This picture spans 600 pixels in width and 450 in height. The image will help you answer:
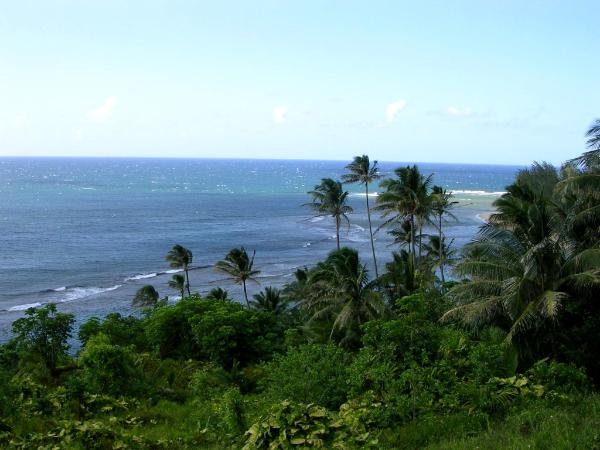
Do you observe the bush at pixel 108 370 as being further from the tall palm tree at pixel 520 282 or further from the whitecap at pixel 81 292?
the whitecap at pixel 81 292

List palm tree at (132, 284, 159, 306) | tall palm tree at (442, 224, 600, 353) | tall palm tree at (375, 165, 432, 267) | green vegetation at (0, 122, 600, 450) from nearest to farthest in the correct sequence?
green vegetation at (0, 122, 600, 450), tall palm tree at (442, 224, 600, 353), tall palm tree at (375, 165, 432, 267), palm tree at (132, 284, 159, 306)

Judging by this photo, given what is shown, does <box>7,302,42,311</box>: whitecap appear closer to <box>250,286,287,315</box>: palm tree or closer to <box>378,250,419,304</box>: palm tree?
<box>250,286,287,315</box>: palm tree

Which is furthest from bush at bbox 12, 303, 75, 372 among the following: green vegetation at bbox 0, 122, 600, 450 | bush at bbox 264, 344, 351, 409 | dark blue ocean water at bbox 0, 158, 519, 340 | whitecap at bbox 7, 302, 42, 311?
whitecap at bbox 7, 302, 42, 311

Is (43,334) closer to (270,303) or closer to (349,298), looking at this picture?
(349,298)

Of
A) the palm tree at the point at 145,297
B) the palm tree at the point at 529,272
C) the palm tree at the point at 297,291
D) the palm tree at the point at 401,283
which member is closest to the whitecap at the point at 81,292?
the palm tree at the point at 145,297

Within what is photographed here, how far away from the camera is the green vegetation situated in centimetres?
1265

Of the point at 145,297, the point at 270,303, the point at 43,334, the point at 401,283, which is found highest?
the point at 401,283

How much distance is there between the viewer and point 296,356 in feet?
49.8

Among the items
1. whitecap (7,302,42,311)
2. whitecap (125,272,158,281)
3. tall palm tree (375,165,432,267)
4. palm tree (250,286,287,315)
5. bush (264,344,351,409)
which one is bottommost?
whitecap (7,302,42,311)

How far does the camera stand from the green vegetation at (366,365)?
1265 centimetres

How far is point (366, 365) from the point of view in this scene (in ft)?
50.8

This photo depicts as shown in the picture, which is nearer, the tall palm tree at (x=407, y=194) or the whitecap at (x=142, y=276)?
the tall palm tree at (x=407, y=194)

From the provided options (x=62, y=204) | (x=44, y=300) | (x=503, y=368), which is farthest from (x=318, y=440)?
(x=62, y=204)

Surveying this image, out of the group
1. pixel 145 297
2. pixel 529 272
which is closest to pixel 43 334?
pixel 529 272
